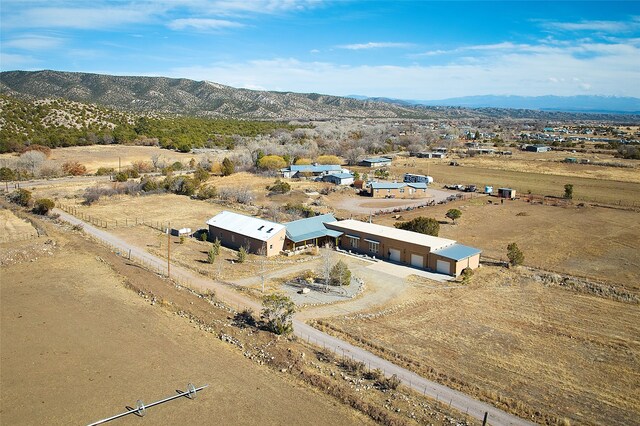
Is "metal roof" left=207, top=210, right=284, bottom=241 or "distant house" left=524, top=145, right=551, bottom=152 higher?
"distant house" left=524, top=145, right=551, bottom=152

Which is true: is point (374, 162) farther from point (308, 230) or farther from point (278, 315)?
point (278, 315)

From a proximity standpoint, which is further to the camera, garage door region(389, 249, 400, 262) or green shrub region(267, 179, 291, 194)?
green shrub region(267, 179, 291, 194)

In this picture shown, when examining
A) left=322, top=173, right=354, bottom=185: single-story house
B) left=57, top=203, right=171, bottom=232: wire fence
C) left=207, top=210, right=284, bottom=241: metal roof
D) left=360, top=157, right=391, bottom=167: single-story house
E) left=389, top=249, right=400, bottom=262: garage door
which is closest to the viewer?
left=389, top=249, right=400, bottom=262: garage door

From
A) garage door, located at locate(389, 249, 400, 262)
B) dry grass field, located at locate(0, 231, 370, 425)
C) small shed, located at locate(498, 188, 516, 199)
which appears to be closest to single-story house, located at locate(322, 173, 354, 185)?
small shed, located at locate(498, 188, 516, 199)

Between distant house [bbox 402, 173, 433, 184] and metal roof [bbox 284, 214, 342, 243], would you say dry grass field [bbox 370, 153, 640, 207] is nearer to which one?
distant house [bbox 402, 173, 433, 184]

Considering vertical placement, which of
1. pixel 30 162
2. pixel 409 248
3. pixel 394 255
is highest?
pixel 30 162

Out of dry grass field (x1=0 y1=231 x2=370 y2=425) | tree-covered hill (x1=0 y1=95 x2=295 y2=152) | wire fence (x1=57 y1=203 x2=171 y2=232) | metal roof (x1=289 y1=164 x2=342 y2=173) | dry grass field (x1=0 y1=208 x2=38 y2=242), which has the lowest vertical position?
dry grass field (x1=0 y1=231 x2=370 y2=425)

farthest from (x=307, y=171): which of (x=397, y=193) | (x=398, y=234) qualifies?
(x=398, y=234)

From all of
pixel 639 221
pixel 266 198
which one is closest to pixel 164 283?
pixel 266 198
